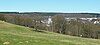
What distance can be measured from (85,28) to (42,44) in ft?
307

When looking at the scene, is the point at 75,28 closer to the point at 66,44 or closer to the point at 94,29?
the point at 94,29

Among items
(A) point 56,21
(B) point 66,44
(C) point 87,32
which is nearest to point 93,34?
(C) point 87,32

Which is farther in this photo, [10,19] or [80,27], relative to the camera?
[10,19]

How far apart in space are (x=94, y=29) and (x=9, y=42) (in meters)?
95.9

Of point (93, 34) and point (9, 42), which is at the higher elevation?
point (9, 42)

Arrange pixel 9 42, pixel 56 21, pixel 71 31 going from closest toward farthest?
1. pixel 9 42
2. pixel 71 31
3. pixel 56 21

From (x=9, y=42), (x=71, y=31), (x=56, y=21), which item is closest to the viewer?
(x=9, y=42)

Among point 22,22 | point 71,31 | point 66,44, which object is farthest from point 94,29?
point 66,44

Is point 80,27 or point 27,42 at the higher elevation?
point 27,42

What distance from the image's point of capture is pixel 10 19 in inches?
4887

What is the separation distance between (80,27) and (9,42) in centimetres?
9614

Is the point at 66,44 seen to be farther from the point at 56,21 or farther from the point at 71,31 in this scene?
the point at 56,21

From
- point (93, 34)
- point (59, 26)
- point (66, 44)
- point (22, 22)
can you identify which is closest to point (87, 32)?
point (93, 34)

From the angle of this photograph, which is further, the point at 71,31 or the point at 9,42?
the point at 71,31
